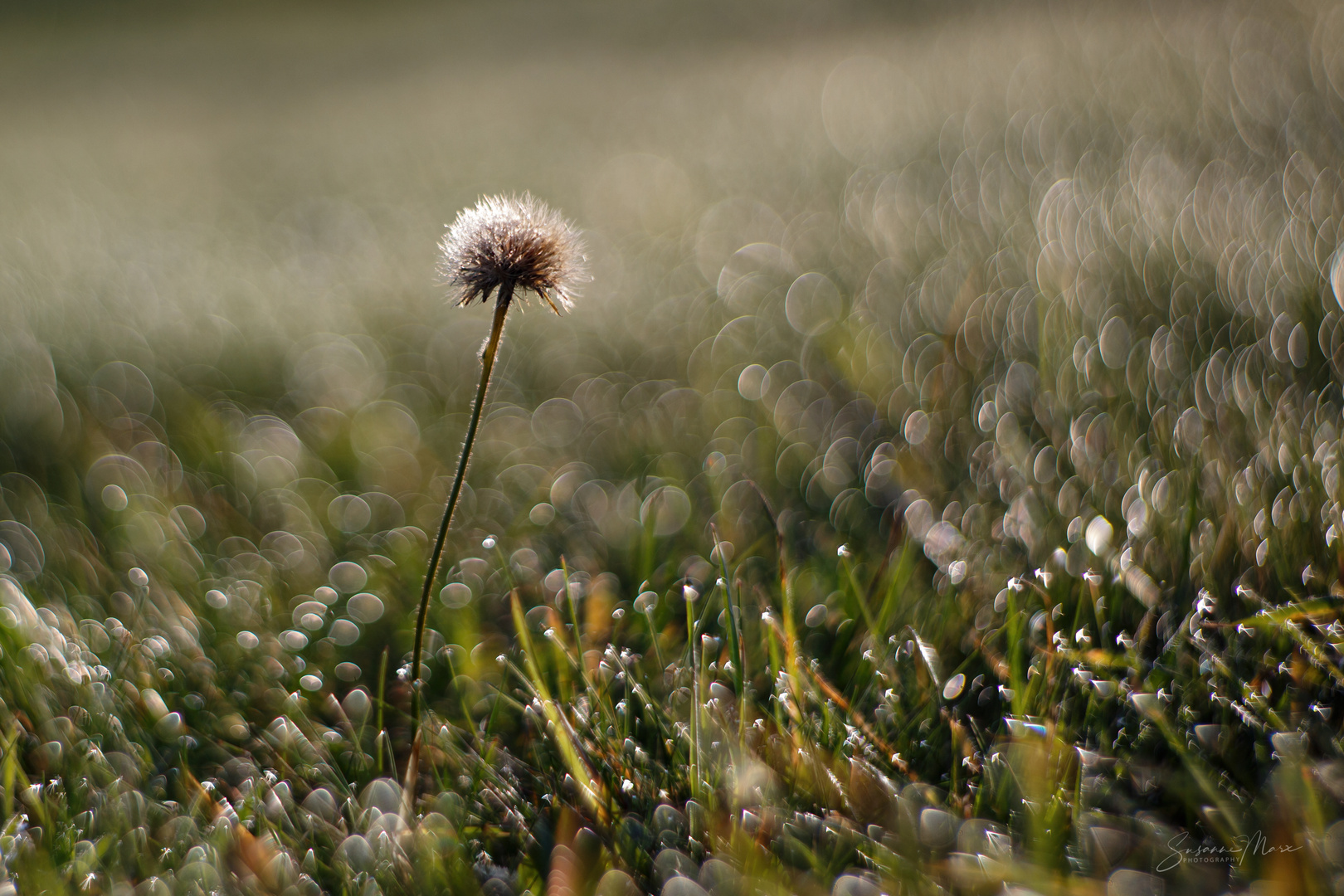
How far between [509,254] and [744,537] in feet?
2.91

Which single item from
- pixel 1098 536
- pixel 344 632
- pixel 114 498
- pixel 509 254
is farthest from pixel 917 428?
pixel 114 498

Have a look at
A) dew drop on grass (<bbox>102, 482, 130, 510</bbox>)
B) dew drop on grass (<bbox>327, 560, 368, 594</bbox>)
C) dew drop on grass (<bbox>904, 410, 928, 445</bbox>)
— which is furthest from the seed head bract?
dew drop on grass (<bbox>102, 482, 130, 510</bbox>)

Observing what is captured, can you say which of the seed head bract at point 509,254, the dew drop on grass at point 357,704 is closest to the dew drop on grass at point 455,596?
the dew drop on grass at point 357,704

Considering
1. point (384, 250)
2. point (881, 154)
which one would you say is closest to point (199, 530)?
point (384, 250)

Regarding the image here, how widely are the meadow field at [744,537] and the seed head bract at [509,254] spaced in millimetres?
435

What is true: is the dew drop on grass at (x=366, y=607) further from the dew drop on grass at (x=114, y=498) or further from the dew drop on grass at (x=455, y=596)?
the dew drop on grass at (x=114, y=498)

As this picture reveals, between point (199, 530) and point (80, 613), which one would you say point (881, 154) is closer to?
point (199, 530)

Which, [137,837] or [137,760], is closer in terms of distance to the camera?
[137,837]

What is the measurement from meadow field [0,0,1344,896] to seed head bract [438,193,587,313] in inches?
17.1

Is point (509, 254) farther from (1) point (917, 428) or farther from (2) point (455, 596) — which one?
(1) point (917, 428)

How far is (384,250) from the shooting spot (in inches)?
196

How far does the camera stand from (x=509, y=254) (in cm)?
140

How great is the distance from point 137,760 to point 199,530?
99 cm

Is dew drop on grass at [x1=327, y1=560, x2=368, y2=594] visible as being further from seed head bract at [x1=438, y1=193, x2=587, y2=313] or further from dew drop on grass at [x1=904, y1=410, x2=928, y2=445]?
dew drop on grass at [x1=904, y1=410, x2=928, y2=445]
